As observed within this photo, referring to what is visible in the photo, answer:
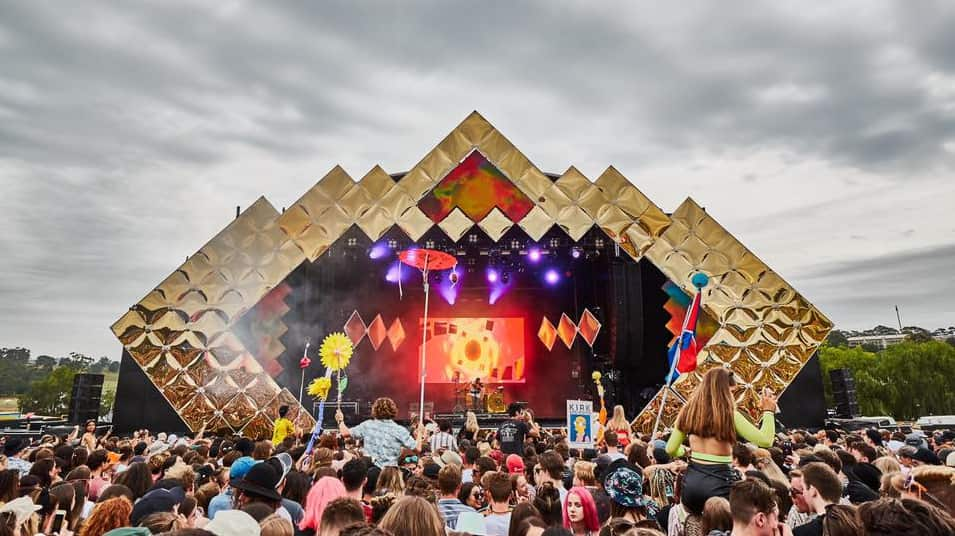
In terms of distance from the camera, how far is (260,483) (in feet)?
11.1

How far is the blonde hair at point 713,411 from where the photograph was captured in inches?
143

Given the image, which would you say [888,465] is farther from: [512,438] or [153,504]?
[153,504]

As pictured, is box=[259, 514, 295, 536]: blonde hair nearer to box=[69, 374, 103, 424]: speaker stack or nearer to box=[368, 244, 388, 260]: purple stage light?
box=[368, 244, 388, 260]: purple stage light

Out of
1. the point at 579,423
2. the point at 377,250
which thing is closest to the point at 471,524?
the point at 579,423

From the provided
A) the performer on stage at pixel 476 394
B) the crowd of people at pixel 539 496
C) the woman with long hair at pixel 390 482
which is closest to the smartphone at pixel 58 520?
the crowd of people at pixel 539 496

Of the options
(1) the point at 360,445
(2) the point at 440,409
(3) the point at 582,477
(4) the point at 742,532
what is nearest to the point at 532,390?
(2) the point at 440,409

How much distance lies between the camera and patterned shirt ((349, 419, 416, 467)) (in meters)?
5.89

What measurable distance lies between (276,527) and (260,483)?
87 centimetres

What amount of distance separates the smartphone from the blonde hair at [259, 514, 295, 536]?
2.18m

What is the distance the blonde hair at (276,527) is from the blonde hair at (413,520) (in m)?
0.67

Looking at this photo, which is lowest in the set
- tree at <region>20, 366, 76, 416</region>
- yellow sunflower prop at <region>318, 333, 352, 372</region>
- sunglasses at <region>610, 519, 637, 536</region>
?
tree at <region>20, 366, 76, 416</region>

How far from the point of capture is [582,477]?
4422mm

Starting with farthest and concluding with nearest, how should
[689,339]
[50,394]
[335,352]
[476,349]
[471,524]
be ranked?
[50,394] < [476,349] < [689,339] < [335,352] < [471,524]

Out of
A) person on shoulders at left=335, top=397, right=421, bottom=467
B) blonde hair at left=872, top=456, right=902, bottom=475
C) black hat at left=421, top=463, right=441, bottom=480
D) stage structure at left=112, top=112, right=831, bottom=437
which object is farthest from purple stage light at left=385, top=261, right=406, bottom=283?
blonde hair at left=872, top=456, right=902, bottom=475
